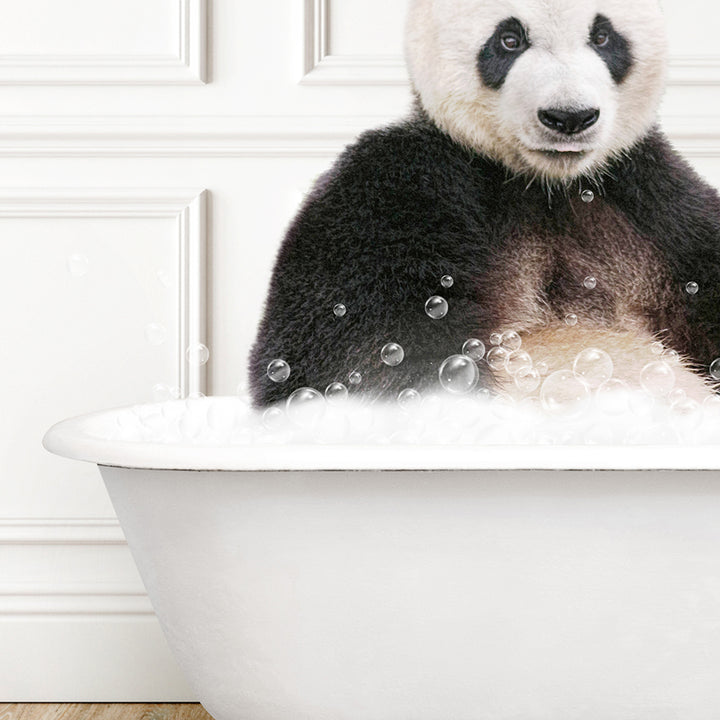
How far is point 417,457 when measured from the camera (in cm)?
77

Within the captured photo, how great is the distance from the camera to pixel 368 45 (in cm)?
141

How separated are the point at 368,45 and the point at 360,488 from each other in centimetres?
88

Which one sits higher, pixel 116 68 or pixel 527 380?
pixel 116 68

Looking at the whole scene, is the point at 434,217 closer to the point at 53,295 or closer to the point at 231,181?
the point at 231,181

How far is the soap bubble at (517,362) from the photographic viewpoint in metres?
1.21

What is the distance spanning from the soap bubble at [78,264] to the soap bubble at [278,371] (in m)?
0.37

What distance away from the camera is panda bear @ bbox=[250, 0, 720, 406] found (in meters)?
1.21

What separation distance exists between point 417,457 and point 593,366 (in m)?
0.55

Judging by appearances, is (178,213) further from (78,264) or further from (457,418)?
(457,418)

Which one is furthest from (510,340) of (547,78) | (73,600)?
(73,600)

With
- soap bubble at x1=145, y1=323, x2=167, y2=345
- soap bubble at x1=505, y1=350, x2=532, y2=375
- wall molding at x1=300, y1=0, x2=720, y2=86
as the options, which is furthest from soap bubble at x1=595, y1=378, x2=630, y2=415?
soap bubble at x1=145, y1=323, x2=167, y2=345

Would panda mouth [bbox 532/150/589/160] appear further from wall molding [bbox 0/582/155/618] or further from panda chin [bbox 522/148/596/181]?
wall molding [bbox 0/582/155/618]

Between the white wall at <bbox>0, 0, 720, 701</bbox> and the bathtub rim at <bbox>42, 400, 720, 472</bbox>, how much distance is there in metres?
0.61

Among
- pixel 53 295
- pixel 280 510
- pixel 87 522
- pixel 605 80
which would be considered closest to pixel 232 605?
pixel 280 510
